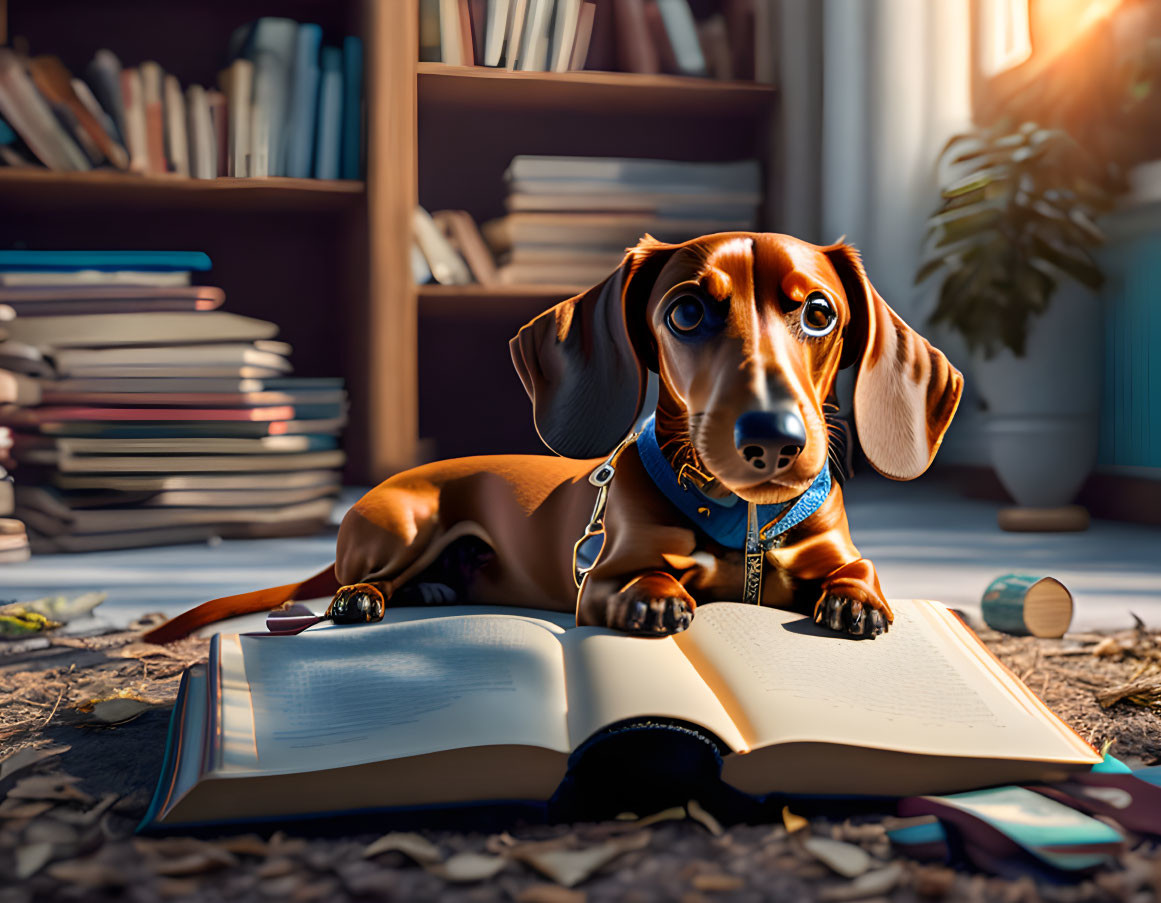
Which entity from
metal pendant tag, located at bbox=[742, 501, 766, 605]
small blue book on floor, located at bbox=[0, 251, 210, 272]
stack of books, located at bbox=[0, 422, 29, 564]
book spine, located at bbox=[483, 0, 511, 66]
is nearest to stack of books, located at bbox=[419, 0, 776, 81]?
book spine, located at bbox=[483, 0, 511, 66]

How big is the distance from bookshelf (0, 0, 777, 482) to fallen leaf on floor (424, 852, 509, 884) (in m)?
1.66

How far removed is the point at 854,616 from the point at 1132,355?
1.60 meters

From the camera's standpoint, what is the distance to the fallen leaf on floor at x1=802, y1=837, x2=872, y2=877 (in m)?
0.52

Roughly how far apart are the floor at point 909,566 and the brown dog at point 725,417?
398 mm

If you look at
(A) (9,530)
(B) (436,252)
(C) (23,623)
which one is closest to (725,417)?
(C) (23,623)

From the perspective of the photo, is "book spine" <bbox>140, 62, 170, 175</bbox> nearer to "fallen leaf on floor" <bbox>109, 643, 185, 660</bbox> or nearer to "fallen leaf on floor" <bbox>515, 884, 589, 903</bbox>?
"fallen leaf on floor" <bbox>109, 643, 185, 660</bbox>

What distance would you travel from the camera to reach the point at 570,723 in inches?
23.6

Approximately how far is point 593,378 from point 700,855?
1.51ft

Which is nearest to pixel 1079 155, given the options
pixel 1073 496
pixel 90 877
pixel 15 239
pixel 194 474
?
pixel 1073 496

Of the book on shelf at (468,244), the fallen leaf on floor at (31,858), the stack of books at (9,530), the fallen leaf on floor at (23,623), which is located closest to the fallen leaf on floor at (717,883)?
the fallen leaf on floor at (31,858)

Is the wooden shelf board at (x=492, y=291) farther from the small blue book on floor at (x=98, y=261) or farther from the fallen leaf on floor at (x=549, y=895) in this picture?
the fallen leaf on floor at (x=549, y=895)

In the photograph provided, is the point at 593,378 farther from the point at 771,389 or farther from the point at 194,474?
the point at 194,474

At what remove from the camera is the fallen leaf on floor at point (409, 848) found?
0.53 m

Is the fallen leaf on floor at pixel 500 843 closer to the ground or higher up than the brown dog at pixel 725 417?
closer to the ground
